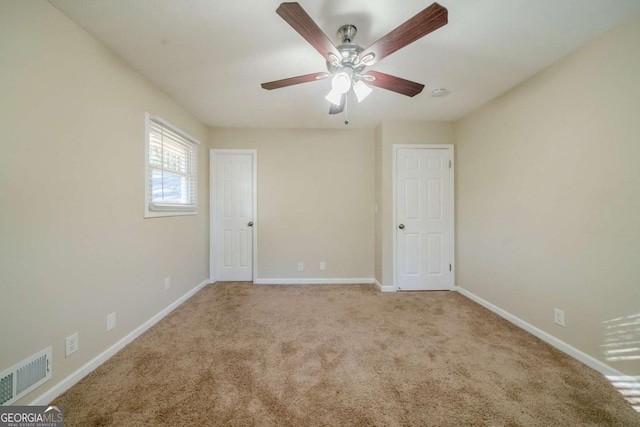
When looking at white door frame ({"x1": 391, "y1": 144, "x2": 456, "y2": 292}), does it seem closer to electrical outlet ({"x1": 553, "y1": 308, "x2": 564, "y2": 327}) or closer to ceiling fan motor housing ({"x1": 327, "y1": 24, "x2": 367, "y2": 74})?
electrical outlet ({"x1": 553, "y1": 308, "x2": 564, "y2": 327})

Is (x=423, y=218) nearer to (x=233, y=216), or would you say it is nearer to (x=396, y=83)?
(x=396, y=83)

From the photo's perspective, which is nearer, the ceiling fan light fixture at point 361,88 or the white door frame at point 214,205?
the ceiling fan light fixture at point 361,88

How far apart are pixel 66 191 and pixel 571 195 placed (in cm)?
370

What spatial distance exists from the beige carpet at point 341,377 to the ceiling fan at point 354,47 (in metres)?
1.98

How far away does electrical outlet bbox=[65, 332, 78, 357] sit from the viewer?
1.47m

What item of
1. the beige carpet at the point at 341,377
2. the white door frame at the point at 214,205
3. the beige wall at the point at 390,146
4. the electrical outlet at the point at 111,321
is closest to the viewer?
the beige carpet at the point at 341,377

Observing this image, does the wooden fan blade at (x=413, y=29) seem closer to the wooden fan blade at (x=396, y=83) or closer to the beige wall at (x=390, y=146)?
the wooden fan blade at (x=396, y=83)

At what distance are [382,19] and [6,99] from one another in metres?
2.18

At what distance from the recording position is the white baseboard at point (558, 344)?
1.57 m

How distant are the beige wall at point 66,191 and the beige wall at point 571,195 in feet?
12.0

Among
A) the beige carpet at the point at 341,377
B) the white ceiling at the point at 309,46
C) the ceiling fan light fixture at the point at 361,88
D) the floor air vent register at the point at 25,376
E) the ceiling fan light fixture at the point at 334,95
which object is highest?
the white ceiling at the point at 309,46

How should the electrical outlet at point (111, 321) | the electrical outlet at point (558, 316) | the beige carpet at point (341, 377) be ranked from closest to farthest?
1. the beige carpet at point (341, 377)
2. the electrical outlet at point (111, 321)
3. the electrical outlet at point (558, 316)

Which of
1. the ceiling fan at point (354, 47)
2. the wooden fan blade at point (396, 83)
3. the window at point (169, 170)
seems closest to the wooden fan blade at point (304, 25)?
the ceiling fan at point (354, 47)

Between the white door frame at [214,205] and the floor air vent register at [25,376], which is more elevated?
the white door frame at [214,205]
